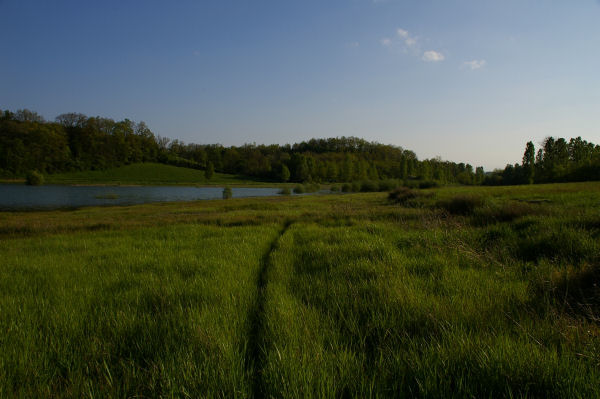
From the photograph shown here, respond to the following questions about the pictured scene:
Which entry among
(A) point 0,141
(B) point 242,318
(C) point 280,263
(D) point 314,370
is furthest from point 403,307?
(A) point 0,141

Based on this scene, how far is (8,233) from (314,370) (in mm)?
18931

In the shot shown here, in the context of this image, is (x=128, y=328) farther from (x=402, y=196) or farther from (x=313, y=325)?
(x=402, y=196)

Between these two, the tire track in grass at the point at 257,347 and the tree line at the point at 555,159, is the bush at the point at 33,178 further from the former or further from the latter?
the tree line at the point at 555,159

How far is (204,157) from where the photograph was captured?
525ft

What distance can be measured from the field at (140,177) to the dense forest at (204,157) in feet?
24.6

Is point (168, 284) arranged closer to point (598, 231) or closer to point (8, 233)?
point (598, 231)

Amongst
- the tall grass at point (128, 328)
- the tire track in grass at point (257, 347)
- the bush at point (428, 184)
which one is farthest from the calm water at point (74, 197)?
the tire track in grass at point (257, 347)

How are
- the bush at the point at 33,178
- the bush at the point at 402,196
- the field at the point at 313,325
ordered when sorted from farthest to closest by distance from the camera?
the bush at the point at 33,178 → the bush at the point at 402,196 → the field at the point at 313,325

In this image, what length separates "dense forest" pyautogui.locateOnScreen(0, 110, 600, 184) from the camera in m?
78.4


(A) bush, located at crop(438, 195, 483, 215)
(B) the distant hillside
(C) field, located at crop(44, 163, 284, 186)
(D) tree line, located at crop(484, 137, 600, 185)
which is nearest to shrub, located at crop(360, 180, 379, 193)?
(D) tree line, located at crop(484, 137, 600, 185)

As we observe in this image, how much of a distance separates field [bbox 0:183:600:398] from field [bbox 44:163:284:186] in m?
112

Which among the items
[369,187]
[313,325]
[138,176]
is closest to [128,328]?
[313,325]

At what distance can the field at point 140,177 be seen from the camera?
10088cm

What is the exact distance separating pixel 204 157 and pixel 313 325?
171m
